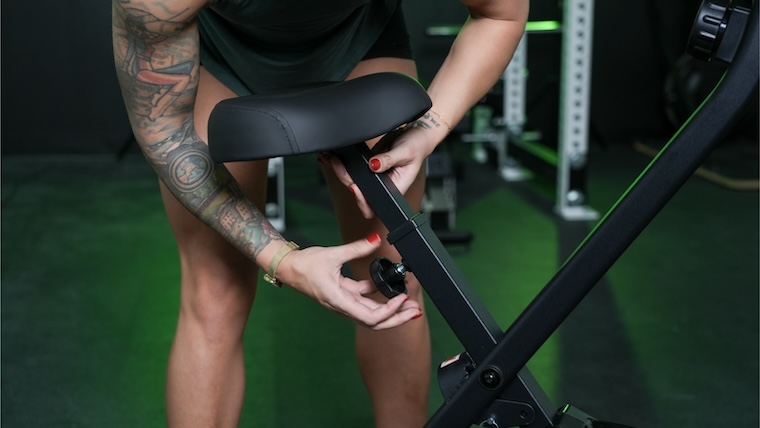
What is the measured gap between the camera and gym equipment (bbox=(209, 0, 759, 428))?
74cm

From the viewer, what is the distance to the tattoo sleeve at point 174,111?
81cm

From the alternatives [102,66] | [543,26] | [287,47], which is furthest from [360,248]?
[102,66]

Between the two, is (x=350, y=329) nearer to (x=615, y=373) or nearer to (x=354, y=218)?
(x=615, y=373)

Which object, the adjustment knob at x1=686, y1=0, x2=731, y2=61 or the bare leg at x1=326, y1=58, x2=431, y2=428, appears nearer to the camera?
the adjustment knob at x1=686, y1=0, x2=731, y2=61

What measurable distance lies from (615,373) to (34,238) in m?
1.95

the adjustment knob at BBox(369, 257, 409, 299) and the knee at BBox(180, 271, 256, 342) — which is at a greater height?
the adjustment knob at BBox(369, 257, 409, 299)

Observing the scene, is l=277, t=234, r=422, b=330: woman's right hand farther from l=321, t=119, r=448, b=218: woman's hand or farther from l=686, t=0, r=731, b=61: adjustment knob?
l=686, t=0, r=731, b=61: adjustment knob

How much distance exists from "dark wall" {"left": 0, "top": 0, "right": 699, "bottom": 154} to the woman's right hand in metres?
3.40

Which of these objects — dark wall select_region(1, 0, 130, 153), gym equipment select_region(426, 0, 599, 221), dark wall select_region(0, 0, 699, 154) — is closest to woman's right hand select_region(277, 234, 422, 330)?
gym equipment select_region(426, 0, 599, 221)

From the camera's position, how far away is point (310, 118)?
2.45 ft

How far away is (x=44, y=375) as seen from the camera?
5.91 feet

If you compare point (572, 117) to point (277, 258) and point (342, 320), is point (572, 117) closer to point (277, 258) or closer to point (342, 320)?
point (342, 320)

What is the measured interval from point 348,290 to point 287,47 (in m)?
0.36

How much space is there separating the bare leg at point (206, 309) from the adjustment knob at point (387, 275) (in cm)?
28
